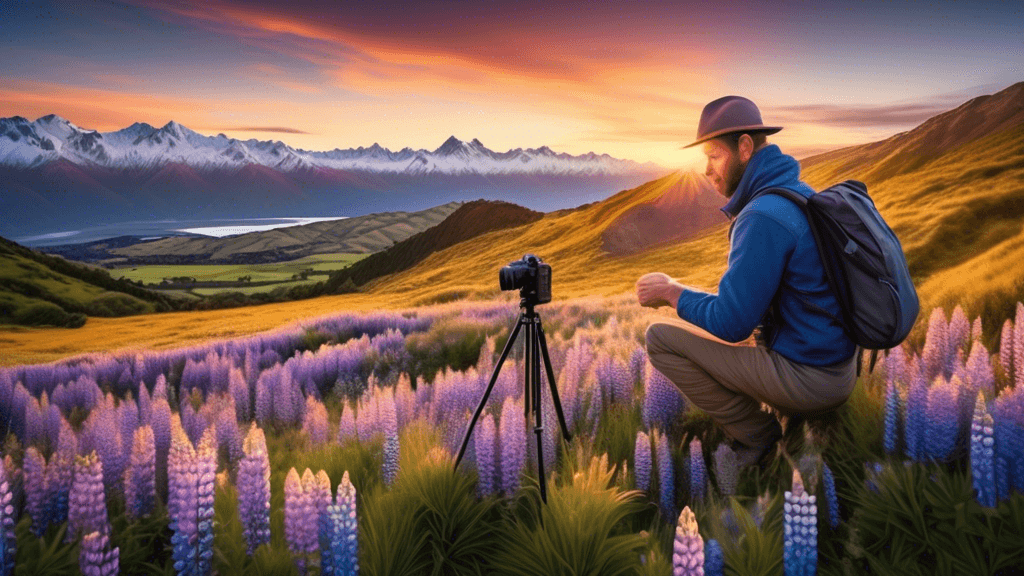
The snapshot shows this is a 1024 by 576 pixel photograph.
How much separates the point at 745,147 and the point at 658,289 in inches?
48.0

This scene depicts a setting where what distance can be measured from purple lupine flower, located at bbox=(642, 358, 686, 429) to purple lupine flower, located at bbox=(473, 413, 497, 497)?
1786 millimetres

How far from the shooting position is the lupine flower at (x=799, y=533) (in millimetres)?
2930

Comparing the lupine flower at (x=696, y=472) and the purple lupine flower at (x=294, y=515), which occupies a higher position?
the purple lupine flower at (x=294, y=515)

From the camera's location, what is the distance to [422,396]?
606cm

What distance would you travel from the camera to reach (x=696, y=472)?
4.32m

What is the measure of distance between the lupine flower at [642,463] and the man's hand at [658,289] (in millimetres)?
1042

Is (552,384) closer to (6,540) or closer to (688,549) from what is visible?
(688,549)

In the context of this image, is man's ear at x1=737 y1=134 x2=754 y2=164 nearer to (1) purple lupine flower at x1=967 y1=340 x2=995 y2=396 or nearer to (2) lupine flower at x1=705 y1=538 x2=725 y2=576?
(1) purple lupine flower at x1=967 y1=340 x2=995 y2=396

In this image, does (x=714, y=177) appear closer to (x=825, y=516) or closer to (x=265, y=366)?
(x=825, y=516)

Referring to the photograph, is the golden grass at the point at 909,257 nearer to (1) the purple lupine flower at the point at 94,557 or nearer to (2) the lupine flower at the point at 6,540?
(1) the purple lupine flower at the point at 94,557

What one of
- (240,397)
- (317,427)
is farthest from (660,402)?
(240,397)

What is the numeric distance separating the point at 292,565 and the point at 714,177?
397cm

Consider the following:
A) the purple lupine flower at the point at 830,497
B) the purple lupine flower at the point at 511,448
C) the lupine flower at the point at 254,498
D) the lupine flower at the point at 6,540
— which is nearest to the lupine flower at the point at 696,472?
the purple lupine flower at the point at 830,497

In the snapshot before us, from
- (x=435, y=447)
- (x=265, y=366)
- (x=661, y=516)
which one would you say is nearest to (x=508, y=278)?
(x=435, y=447)
